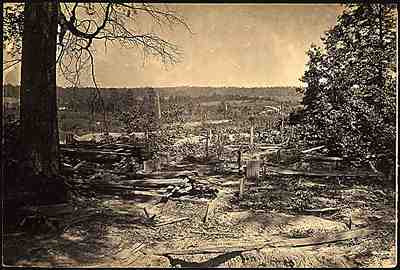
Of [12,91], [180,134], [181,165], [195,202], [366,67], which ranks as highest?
[366,67]

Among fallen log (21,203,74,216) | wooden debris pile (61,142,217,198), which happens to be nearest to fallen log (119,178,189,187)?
wooden debris pile (61,142,217,198)

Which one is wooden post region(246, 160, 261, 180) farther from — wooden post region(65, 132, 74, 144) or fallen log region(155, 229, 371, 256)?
wooden post region(65, 132, 74, 144)

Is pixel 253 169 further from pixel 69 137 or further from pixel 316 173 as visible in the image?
pixel 69 137

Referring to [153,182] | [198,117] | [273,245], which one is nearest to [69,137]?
[153,182]

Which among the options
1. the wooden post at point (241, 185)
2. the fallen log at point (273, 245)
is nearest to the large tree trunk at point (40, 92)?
the fallen log at point (273, 245)

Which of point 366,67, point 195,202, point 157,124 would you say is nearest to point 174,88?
point 157,124

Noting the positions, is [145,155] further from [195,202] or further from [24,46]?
[24,46]
